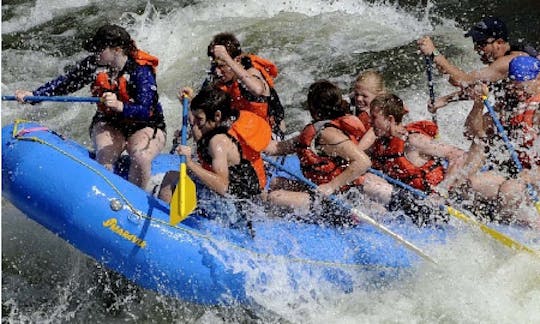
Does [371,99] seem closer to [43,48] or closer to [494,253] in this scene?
[494,253]

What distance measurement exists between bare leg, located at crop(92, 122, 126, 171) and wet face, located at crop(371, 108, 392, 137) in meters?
1.61

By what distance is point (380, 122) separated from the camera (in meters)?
4.55

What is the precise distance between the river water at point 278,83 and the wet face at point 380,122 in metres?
0.78

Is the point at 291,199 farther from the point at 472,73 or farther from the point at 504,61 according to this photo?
the point at 504,61

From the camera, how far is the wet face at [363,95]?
488 centimetres

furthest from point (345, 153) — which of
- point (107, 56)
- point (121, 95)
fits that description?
point (107, 56)

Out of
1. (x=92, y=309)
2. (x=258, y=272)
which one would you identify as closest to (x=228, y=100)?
(x=258, y=272)

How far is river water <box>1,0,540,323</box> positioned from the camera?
471cm

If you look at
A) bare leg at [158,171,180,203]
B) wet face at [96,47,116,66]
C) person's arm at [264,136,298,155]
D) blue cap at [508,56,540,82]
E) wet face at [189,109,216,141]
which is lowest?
bare leg at [158,171,180,203]

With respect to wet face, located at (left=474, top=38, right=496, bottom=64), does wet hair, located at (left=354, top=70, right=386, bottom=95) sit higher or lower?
lower

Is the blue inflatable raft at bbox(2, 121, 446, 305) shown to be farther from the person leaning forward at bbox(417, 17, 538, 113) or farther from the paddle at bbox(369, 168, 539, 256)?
the person leaning forward at bbox(417, 17, 538, 113)

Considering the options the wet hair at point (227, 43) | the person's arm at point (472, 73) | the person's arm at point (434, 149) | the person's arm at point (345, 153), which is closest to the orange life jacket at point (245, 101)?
the wet hair at point (227, 43)

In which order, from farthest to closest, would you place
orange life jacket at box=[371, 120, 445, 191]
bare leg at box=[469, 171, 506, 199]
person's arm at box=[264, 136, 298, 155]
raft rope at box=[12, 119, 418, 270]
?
1. person's arm at box=[264, 136, 298, 155]
2. orange life jacket at box=[371, 120, 445, 191]
3. bare leg at box=[469, 171, 506, 199]
4. raft rope at box=[12, 119, 418, 270]

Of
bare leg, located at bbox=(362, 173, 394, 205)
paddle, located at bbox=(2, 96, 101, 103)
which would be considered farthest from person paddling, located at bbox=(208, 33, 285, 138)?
bare leg, located at bbox=(362, 173, 394, 205)
